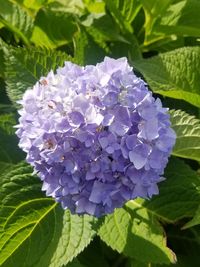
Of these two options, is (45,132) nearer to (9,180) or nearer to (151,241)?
(9,180)

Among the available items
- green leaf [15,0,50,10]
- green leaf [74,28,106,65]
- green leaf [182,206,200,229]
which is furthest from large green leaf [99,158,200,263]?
green leaf [15,0,50,10]

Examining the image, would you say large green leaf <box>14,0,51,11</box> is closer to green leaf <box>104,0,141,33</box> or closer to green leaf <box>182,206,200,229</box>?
green leaf <box>104,0,141,33</box>

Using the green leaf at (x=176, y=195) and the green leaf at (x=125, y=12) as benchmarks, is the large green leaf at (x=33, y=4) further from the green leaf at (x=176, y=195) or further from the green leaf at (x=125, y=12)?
the green leaf at (x=176, y=195)

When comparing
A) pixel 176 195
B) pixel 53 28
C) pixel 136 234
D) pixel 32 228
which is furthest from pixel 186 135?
pixel 53 28

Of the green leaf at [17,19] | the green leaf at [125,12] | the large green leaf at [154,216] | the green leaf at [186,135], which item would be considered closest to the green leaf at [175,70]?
the green leaf at [186,135]

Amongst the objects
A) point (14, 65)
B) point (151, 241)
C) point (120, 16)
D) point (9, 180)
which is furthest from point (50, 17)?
point (151, 241)
